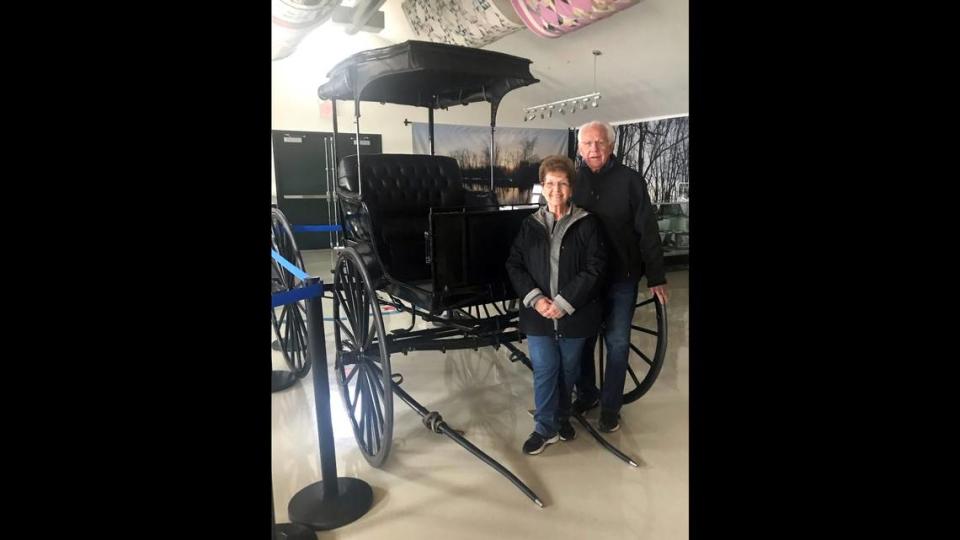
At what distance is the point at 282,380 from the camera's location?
3.55 metres

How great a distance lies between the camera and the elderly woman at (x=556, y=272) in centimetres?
239

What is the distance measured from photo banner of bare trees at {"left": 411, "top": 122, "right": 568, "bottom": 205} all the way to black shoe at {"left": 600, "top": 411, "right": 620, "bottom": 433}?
628cm

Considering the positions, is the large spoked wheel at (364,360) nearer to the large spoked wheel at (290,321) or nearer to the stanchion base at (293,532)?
the stanchion base at (293,532)

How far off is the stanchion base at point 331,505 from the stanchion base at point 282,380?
1.28 metres

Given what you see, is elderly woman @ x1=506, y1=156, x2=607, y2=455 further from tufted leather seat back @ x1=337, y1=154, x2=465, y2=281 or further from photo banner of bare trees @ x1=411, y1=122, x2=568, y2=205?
photo banner of bare trees @ x1=411, y1=122, x2=568, y2=205

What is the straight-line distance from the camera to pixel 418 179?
3.68 meters

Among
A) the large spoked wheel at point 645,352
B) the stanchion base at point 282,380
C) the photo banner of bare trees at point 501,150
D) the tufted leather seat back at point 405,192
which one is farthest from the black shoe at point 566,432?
the photo banner of bare trees at point 501,150

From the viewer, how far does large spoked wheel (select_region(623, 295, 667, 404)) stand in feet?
9.44

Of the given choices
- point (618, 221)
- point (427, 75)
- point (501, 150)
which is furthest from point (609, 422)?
point (501, 150)

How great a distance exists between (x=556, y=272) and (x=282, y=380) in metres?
2.10

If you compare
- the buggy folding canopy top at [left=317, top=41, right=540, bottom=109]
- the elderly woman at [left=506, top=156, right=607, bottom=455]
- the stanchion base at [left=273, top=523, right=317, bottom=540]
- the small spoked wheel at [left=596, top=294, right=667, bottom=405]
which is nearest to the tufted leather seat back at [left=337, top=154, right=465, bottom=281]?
the buggy folding canopy top at [left=317, top=41, right=540, bottom=109]
